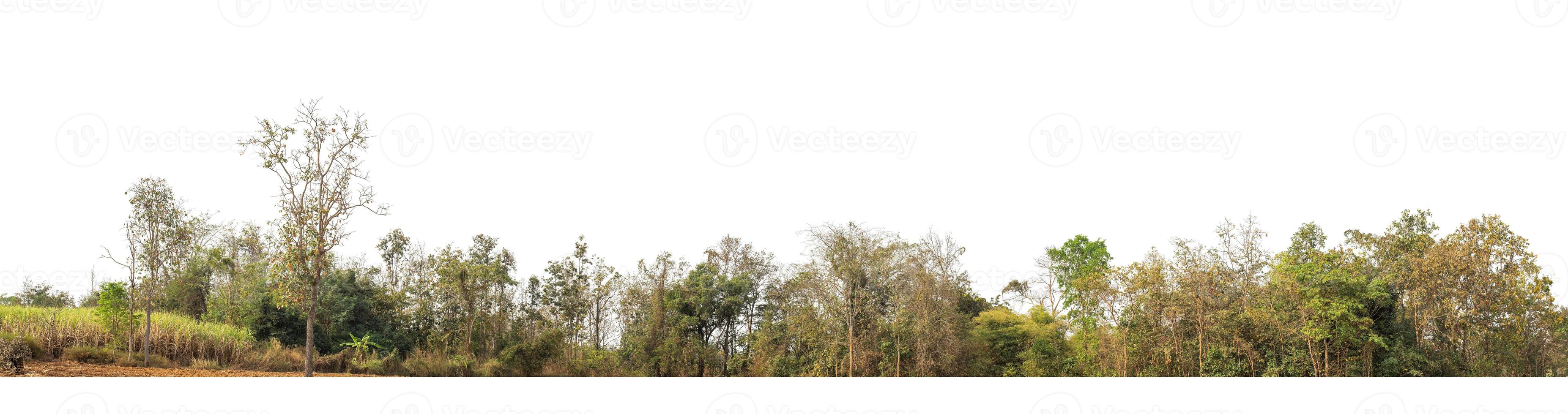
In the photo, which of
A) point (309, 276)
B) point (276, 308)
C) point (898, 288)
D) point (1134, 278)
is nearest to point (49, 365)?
point (309, 276)

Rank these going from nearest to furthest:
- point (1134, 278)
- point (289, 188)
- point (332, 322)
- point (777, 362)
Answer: point (289, 188) < point (1134, 278) < point (332, 322) < point (777, 362)

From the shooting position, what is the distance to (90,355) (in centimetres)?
1759

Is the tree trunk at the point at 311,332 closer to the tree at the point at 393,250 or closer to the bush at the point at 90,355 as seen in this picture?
the bush at the point at 90,355

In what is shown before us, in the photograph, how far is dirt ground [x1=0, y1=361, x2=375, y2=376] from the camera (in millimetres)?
14675

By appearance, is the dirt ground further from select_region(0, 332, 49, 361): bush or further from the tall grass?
the tall grass

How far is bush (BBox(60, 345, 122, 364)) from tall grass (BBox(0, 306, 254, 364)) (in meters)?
0.23

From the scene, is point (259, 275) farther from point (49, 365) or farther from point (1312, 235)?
point (1312, 235)

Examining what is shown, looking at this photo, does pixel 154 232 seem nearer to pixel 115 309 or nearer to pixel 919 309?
pixel 115 309

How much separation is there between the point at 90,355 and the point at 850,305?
1786 cm

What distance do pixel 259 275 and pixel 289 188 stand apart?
38.9 ft

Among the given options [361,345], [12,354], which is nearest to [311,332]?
[12,354]

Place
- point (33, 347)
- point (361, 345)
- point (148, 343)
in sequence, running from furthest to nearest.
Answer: point (361, 345)
point (148, 343)
point (33, 347)

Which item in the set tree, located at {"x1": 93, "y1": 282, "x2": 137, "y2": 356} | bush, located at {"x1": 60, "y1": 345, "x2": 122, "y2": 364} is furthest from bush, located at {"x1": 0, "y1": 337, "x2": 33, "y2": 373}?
tree, located at {"x1": 93, "y1": 282, "x2": 137, "y2": 356}

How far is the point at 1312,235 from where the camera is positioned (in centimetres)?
2516
